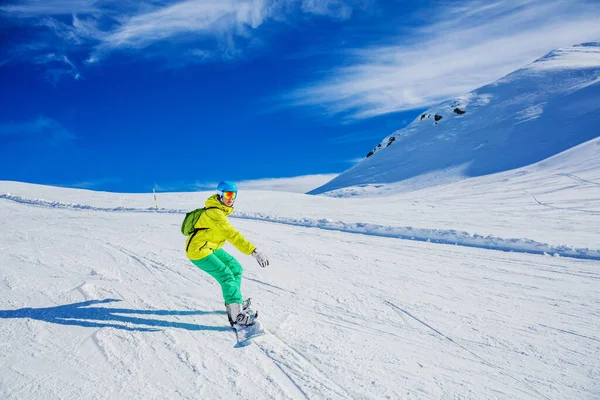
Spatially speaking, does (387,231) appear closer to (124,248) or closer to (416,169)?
(124,248)

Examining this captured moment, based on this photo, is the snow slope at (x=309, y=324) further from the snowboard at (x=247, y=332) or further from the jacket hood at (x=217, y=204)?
the jacket hood at (x=217, y=204)

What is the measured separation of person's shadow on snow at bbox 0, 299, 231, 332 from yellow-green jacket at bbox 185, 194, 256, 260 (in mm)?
906

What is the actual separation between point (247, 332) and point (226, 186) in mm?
1638

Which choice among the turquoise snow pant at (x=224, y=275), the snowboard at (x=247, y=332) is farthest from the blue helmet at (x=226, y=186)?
the snowboard at (x=247, y=332)

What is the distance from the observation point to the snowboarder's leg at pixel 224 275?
13.8 feet

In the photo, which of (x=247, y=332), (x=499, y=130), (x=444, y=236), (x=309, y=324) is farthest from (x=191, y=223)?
(x=499, y=130)

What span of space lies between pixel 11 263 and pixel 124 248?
2.01 metres

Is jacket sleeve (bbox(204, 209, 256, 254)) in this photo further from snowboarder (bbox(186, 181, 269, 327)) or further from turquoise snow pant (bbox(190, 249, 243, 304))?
turquoise snow pant (bbox(190, 249, 243, 304))

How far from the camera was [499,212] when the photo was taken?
1498 centimetres

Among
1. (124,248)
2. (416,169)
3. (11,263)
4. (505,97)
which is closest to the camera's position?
(11,263)

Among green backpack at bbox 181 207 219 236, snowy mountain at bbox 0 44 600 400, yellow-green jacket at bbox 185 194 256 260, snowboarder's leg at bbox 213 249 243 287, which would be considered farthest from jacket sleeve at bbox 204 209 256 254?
snowy mountain at bbox 0 44 600 400

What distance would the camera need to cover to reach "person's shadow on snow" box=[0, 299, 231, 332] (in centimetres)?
430

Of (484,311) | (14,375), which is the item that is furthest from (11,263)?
(484,311)

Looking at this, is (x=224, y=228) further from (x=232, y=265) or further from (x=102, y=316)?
(x=102, y=316)
